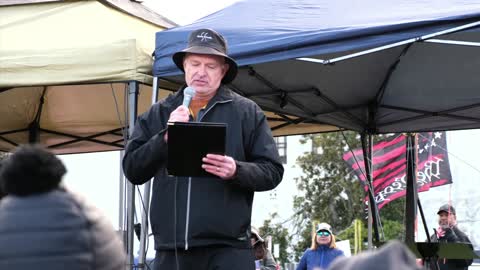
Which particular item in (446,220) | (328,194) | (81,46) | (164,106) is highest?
(81,46)

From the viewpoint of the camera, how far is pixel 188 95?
4273mm

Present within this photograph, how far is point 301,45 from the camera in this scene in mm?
5812

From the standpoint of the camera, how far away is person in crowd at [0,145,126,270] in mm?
2459

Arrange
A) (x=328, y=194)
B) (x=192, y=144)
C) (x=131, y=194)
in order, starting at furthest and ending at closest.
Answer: (x=328, y=194) → (x=131, y=194) → (x=192, y=144)

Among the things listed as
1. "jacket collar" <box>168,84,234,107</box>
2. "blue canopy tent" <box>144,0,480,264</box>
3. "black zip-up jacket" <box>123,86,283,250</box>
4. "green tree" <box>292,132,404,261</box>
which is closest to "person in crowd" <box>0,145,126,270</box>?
"black zip-up jacket" <box>123,86,283,250</box>

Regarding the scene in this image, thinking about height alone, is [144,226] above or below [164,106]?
below

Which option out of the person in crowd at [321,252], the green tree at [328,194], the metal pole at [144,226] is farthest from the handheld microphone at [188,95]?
the green tree at [328,194]

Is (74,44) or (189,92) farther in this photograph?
(74,44)

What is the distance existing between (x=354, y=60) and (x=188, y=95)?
12.4 ft

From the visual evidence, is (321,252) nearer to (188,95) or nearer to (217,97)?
(217,97)

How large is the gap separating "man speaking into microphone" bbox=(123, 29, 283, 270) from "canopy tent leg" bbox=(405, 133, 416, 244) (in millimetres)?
5524

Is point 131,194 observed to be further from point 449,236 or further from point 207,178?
point 449,236

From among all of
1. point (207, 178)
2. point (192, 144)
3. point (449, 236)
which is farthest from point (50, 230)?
point (449, 236)

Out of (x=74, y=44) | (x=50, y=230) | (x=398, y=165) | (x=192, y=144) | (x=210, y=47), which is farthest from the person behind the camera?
(x=398, y=165)
